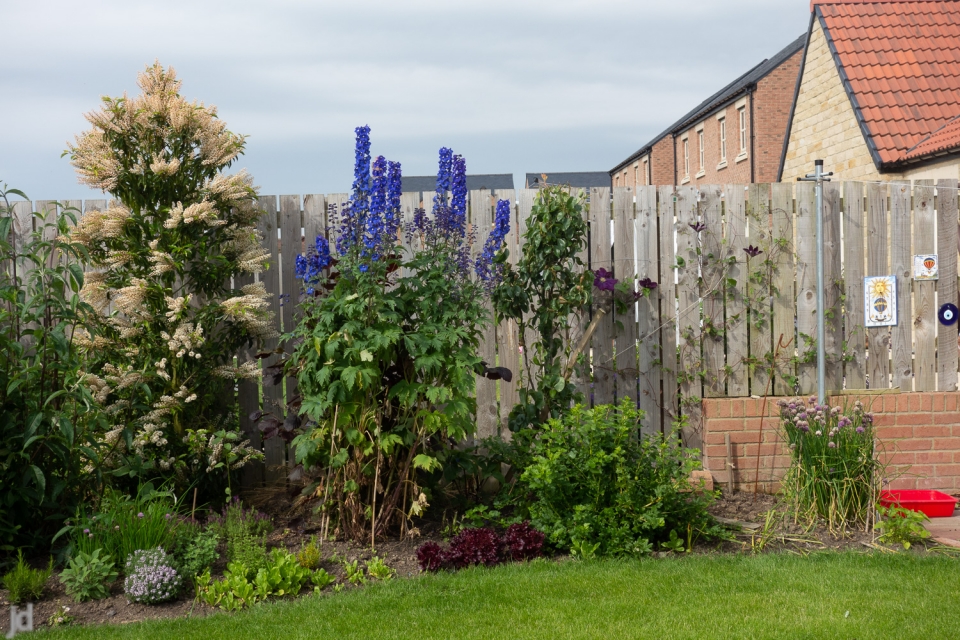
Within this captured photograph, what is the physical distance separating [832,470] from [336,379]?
3000 millimetres

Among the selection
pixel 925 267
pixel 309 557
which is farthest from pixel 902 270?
pixel 309 557

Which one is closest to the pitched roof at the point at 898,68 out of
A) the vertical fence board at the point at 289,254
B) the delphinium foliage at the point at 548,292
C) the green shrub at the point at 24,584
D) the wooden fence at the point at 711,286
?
the wooden fence at the point at 711,286

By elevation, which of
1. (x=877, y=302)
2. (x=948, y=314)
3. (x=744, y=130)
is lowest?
(x=948, y=314)

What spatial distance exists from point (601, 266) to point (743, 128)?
18.4 m

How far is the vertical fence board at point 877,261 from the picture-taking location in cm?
662

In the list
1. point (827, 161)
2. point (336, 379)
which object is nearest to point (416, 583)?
point (336, 379)

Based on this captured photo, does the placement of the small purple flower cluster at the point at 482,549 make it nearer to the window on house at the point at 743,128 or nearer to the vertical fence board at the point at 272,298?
the vertical fence board at the point at 272,298

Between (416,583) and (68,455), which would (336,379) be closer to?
(416,583)

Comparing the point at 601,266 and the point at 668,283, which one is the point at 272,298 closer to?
the point at 601,266

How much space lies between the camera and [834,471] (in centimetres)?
513

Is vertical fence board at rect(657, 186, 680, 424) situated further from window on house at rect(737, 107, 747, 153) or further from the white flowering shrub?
window on house at rect(737, 107, 747, 153)

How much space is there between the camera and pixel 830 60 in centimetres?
1265

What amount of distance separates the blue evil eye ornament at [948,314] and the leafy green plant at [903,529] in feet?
7.40

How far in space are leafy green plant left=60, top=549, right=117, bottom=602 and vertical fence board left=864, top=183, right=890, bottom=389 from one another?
5509mm
